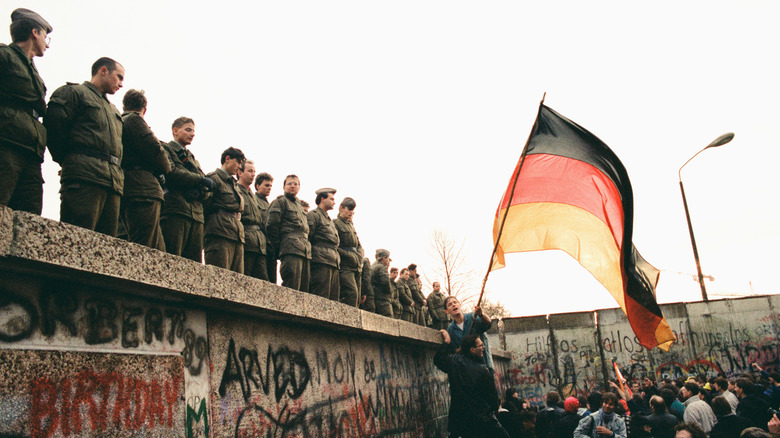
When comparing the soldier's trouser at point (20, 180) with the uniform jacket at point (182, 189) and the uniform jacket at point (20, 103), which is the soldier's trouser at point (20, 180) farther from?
the uniform jacket at point (182, 189)

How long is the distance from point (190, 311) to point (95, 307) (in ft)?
3.03

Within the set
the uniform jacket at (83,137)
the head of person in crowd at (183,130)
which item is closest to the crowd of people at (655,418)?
the head of person in crowd at (183,130)

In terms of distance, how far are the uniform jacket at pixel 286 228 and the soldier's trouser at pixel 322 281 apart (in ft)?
1.46

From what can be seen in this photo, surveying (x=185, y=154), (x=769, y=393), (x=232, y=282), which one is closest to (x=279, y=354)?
(x=232, y=282)

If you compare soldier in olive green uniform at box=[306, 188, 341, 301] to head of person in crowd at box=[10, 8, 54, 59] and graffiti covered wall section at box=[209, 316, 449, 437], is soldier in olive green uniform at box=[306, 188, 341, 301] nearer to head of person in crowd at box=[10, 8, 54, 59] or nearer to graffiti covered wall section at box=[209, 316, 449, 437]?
graffiti covered wall section at box=[209, 316, 449, 437]

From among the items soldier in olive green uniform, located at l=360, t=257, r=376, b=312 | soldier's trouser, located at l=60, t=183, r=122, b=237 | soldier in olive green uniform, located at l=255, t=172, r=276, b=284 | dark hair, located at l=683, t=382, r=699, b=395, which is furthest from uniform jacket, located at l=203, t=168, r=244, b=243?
dark hair, located at l=683, t=382, r=699, b=395

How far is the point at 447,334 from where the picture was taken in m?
7.46

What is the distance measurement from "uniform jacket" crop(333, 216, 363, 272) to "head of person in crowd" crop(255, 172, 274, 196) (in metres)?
1.41

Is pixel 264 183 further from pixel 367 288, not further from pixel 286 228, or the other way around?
pixel 367 288

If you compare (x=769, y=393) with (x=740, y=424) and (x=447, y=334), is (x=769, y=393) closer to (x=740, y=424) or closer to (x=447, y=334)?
(x=740, y=424)

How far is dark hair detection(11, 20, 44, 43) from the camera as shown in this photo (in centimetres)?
371

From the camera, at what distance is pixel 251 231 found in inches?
277

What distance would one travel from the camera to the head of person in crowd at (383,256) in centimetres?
1201

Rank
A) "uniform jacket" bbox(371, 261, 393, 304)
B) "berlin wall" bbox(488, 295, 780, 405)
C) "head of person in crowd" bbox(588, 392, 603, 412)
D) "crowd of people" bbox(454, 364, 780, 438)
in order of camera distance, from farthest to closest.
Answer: "berlin wall" bbox(488, 295, 780, 405) → "uniform jacket" bbox(371, 261, 393, 304) → "head of person in crowd" bbox(588, 392, 603, 412) → "crowd of people" bbox(454, 364, 780, 438)
